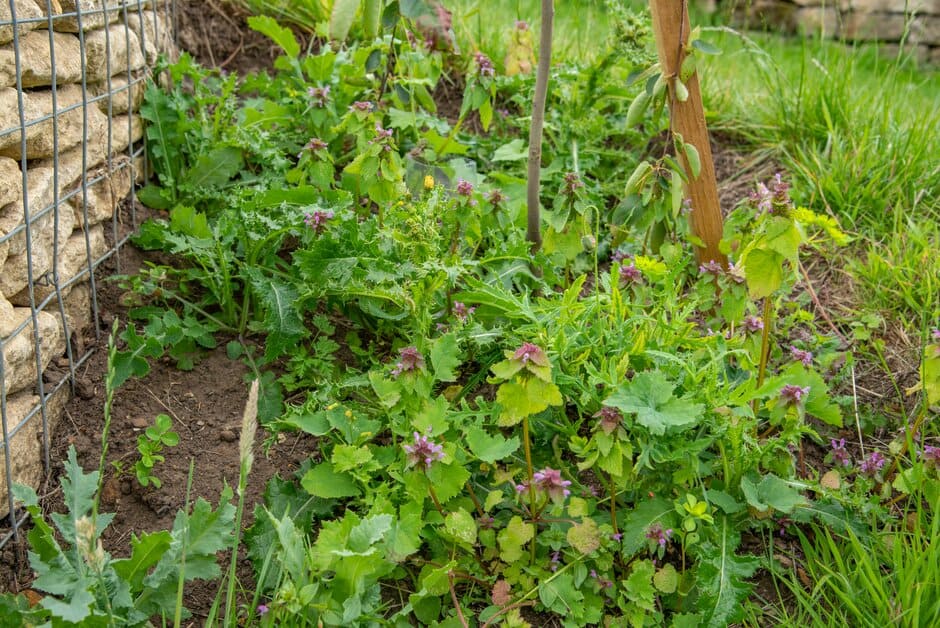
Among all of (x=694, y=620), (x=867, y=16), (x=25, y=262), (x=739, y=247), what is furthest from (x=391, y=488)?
(x=867, y=16)

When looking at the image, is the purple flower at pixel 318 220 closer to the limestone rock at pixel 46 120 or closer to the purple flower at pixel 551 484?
the limestone rock at pixel 46 120

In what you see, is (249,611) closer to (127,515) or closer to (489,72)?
(127,515)

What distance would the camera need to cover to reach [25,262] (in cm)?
213

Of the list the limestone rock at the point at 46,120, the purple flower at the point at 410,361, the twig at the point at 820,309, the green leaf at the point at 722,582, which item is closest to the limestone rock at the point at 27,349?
the limestone rock at the point at 46,120

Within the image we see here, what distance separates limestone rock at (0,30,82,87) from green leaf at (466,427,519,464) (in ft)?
4.55

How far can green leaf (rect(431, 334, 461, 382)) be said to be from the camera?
81.9 inches

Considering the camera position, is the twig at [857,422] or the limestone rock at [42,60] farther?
the twig at [857,422]

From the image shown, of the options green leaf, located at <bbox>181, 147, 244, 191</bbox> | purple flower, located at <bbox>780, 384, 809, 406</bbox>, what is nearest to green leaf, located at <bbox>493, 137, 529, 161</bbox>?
green leaf, located at <bbox>181, 147, 244, 191</bbox>

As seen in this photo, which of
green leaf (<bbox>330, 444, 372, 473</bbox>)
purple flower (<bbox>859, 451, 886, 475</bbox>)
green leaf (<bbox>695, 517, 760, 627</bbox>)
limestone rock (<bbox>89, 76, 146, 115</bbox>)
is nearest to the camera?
green leaf (<bbox>695, 517, 760, 627</bbox>)

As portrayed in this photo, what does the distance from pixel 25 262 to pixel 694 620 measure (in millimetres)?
1771

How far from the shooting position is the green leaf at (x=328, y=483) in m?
1.95

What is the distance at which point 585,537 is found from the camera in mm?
1895

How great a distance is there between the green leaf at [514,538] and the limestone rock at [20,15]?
1.58m

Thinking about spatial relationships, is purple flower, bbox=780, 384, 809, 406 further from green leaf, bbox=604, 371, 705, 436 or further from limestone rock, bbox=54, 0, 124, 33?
limestone rock, bbox=54, 0, 124, 33
